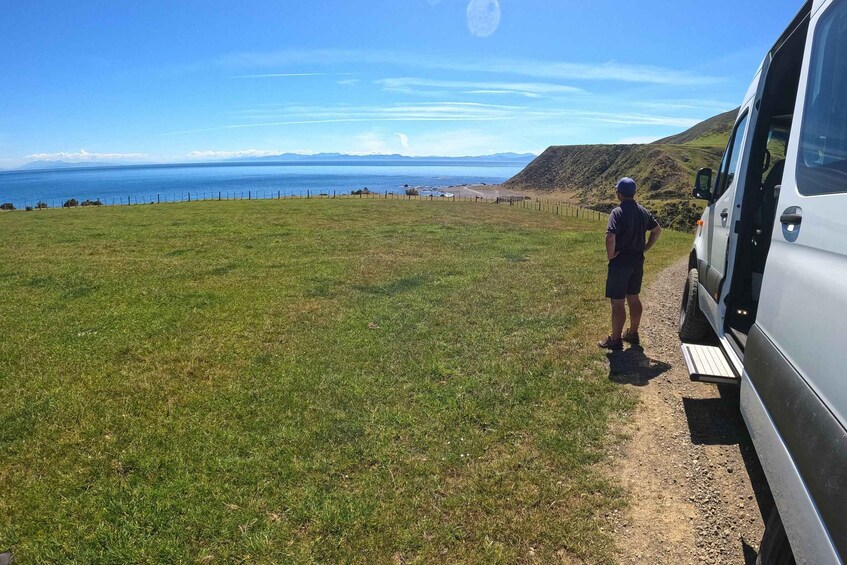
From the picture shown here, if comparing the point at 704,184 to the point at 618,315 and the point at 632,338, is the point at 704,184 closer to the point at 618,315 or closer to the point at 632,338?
the point at 618,315

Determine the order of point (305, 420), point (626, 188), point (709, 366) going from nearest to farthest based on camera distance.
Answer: point (709, 366) → point (305, 420) → point (626, 188)

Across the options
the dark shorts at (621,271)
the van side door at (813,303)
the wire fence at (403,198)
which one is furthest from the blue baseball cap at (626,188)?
the wire fence at (403,198)

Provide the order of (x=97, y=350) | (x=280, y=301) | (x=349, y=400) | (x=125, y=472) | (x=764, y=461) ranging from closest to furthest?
1. (x=764, y=461)
2. (x=125, y=472)
3. (x=349, y=400)
4. (x=97, y=350)
5. (x=280, y=301)

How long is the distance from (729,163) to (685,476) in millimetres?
3838

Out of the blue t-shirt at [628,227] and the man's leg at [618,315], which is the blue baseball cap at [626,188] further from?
the man's leg at [618,315]

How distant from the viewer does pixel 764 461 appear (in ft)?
9.08

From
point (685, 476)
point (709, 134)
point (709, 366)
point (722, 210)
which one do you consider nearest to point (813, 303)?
point (709, 366)

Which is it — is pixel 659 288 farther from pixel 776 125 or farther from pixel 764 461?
pixel 764 461

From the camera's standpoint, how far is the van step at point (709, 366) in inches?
159

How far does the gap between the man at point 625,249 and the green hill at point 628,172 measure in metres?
41.0

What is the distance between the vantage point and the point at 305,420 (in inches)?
203

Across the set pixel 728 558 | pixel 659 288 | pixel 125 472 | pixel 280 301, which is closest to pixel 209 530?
pixel 125 472

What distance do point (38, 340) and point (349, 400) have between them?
5559 mm

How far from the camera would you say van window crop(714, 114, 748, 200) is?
5.57m
